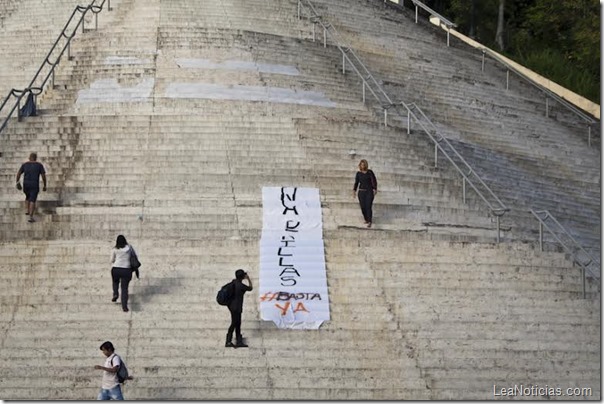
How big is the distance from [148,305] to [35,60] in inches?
503

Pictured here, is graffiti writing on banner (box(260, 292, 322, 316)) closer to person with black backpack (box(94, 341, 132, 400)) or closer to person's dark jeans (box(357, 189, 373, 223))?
person's dark jeans (box(357, 189, 373, 223))

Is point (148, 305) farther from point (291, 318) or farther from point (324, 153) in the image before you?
point (324, 153)

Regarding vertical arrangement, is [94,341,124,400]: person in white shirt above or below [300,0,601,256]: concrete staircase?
below

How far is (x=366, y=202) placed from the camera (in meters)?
18.8

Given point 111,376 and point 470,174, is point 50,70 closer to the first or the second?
point 470,174

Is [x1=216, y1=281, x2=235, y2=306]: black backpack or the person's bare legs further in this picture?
the person's bare legs

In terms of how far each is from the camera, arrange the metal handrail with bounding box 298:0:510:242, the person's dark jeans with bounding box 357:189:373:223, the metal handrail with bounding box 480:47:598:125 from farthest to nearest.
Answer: the metal handrail with bounding box 480:47:598:125
the metal handrail with bounding box 298:0:510:242
the person's dark jeans with bounding box 357:189:373:223

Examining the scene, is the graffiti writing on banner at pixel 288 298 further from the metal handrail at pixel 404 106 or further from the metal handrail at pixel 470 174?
the metal handrail at pixel 470 174

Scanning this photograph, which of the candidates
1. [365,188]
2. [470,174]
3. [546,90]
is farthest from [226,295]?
[546,90]

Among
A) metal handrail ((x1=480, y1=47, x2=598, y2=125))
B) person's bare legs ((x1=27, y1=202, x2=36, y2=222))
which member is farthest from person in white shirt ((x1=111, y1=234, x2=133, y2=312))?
metal handrail ((x1=480, y1=47, x2=598, y2=125))

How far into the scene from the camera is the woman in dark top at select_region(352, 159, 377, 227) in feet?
60.8

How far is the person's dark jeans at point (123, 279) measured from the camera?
15773 millimetres

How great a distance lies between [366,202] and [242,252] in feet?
7.35

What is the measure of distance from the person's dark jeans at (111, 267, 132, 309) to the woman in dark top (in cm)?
442
